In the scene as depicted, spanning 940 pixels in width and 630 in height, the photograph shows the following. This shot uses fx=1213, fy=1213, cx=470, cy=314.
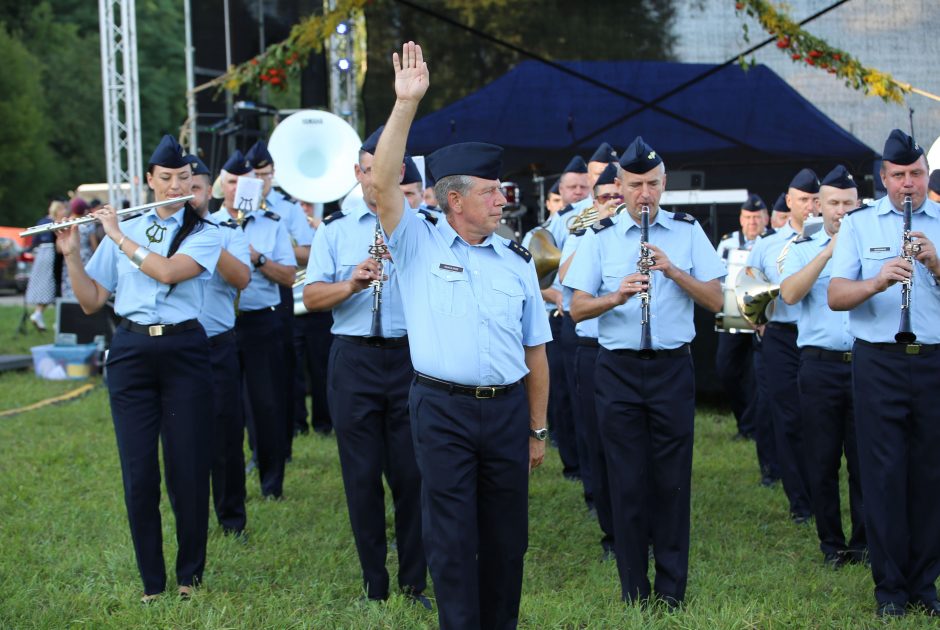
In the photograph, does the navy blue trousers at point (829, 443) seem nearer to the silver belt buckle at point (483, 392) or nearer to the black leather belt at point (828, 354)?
the black leather belt at point (828, 354)

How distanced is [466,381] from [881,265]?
228 cm

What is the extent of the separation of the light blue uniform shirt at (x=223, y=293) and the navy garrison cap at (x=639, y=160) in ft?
8.00

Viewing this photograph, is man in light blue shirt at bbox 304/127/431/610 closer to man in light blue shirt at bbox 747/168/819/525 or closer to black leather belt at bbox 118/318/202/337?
black leather belt at bbox 118/318/202/337

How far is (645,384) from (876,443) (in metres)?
1.12

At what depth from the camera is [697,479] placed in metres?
9.05

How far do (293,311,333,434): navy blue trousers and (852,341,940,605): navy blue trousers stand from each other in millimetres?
6154

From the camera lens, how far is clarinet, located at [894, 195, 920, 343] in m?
5.35

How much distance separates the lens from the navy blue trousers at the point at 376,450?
19.6 ft

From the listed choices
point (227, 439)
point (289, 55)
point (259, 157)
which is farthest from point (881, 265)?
point (289, 55)

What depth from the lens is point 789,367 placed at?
772 cm

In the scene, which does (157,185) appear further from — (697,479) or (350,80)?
(350,80)

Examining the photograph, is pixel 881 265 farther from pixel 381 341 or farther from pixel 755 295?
pixel 381 341

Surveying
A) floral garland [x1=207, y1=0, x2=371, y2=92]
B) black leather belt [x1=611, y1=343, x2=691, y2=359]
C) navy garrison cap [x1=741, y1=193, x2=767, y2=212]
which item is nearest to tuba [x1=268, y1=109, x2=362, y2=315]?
floral garland [x1=207, y1=0, x2=371, y2=92]

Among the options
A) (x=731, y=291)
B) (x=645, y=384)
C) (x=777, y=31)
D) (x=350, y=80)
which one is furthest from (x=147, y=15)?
(x=645, y=384)
